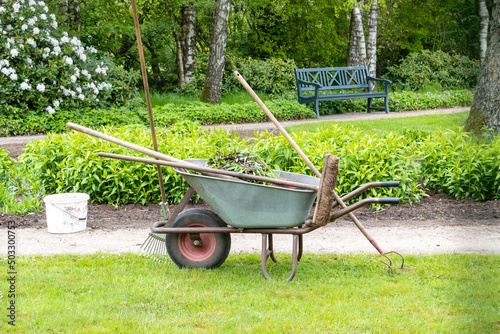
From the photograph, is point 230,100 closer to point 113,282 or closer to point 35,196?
point 35,196

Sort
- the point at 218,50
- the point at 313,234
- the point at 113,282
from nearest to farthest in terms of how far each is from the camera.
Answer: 1. the point at 113,282
2. the point at 313,234
3. the point at 218,50

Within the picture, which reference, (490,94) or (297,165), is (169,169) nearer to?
(297,165)

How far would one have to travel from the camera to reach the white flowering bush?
9.59 m

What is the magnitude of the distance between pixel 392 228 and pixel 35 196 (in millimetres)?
3475

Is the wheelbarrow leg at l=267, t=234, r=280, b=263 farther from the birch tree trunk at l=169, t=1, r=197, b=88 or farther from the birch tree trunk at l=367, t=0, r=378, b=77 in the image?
the birch tree trunk at l=367, t=0, r=378, b=77

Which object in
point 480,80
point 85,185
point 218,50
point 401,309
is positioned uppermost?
point 218,50

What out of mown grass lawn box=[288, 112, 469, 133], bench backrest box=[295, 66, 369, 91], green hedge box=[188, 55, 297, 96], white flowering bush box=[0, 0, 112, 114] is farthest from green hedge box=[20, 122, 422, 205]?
green hedge box=[188, 55, 297, 96]

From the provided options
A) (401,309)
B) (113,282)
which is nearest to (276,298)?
(401,309)

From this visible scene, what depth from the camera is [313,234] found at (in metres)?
4.47

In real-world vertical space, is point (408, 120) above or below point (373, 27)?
below

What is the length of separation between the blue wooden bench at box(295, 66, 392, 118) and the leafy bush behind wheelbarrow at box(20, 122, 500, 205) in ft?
20.9

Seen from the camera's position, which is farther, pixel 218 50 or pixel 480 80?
pixel 218 50

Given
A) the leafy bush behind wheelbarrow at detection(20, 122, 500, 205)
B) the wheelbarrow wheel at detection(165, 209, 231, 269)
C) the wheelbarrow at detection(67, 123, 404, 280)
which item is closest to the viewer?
the wheelbarrow at detection(67, 123, 404, 280)

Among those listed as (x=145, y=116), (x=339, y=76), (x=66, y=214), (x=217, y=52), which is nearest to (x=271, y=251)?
(x=66, y=214)
